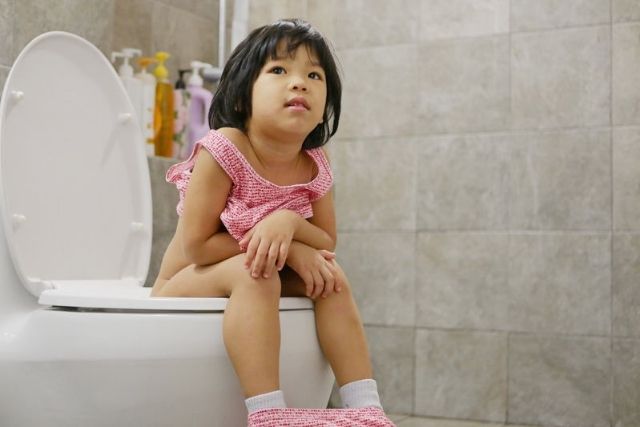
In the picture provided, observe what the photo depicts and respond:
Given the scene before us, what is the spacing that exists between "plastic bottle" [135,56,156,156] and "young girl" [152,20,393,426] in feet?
1.90

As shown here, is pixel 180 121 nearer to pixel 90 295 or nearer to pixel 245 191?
pixel 245 191

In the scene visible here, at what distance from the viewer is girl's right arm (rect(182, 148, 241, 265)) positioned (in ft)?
4.06

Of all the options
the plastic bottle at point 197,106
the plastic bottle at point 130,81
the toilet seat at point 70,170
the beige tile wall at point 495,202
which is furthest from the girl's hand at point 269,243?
the beige tile wall at point 495,202

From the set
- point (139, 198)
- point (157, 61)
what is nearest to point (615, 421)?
point (139, 198)

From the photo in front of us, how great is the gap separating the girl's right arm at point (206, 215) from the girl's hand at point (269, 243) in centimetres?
5

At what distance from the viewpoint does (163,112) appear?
1986mm

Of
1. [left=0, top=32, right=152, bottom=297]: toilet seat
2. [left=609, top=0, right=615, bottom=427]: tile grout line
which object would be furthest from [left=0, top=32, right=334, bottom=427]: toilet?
[left=609, top=0, right=615, bottom=427]: tile grout line

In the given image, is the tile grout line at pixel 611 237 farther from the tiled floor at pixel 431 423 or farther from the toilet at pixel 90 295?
the toilet at pixel 90 295

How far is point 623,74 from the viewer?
2.00 metres

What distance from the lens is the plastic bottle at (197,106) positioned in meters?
2.05

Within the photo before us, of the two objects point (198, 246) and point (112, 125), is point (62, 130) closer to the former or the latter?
point (112, 125)

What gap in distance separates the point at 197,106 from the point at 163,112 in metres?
0.10

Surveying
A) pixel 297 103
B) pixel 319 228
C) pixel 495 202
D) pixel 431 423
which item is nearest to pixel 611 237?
pixel 495 202

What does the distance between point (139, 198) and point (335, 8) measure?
3.18ft
